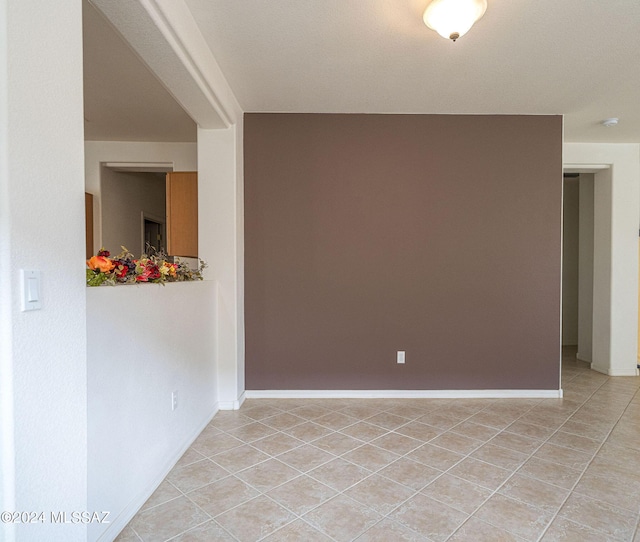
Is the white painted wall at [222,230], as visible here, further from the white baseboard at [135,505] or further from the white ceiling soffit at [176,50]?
the white baseboard at [135,505]

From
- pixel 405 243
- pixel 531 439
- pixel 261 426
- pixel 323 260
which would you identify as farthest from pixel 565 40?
pixel 261 426

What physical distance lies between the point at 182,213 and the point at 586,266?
5020mm

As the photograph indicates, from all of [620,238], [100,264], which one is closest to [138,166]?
[100,264]

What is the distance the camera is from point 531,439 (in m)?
2.62

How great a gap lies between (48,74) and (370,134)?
2.76 m

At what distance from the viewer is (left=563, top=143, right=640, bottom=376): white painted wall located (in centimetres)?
422

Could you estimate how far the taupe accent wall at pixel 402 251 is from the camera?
3475 mm

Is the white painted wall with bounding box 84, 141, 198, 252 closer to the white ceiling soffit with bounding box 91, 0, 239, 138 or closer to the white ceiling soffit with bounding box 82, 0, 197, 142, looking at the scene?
the white ceiling soffit with bounding box 82, 0, 197, 142

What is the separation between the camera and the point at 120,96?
3238mm

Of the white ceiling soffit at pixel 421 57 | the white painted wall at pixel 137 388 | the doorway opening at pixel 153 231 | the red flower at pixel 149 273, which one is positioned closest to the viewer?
the white painted wall at pixel 137 388

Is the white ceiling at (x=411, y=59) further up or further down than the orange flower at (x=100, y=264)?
further up

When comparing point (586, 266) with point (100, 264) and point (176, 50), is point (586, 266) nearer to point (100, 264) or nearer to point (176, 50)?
point (176, 50)

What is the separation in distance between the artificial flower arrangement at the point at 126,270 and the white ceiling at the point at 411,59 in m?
1.44

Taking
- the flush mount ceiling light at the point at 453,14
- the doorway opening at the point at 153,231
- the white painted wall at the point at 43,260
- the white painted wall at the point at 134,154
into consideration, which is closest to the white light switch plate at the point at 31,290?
the white painted wall at the point at 43,260
